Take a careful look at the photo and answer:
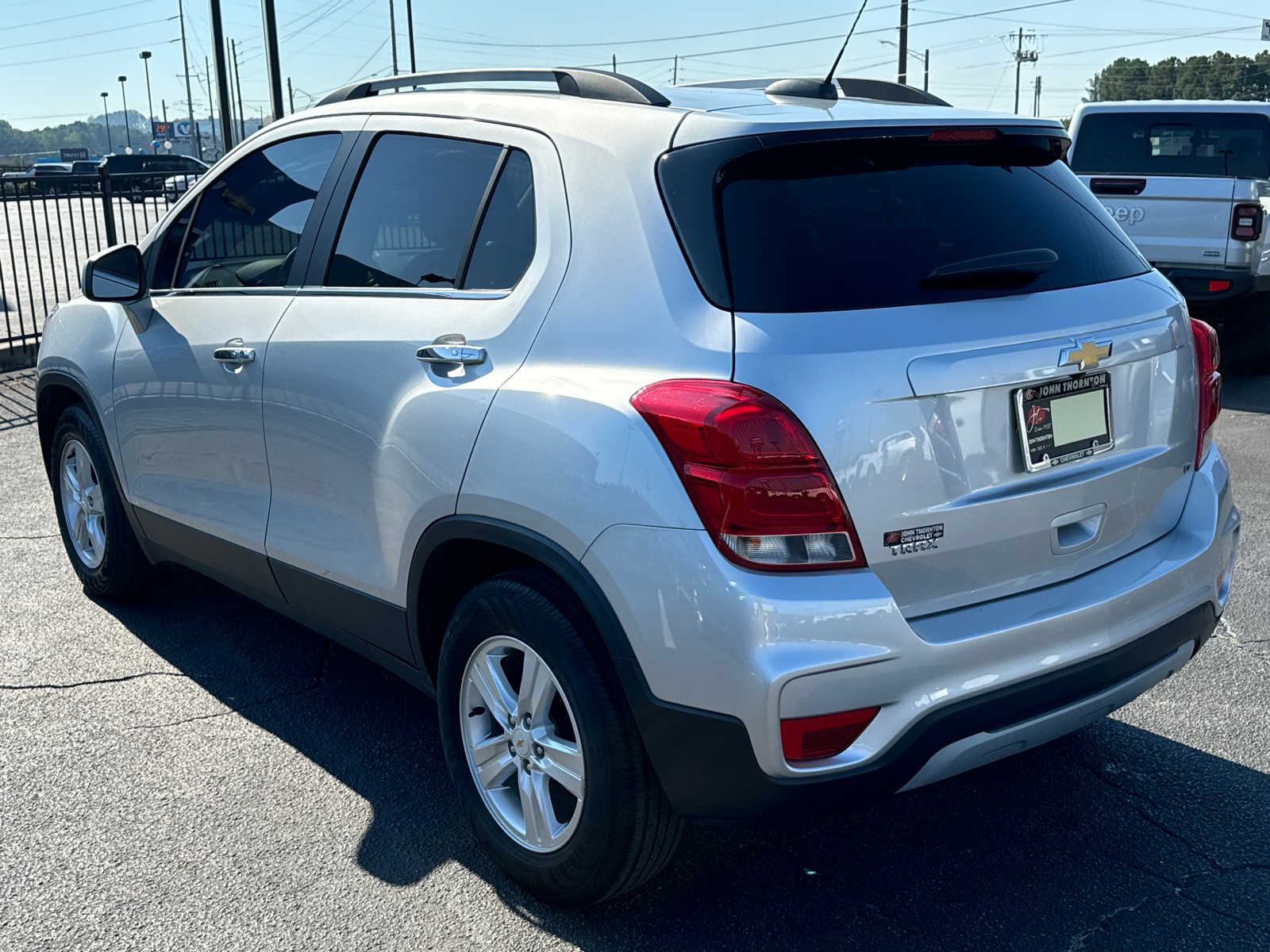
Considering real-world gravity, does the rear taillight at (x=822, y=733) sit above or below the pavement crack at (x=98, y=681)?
above

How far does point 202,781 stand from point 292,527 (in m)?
0.77

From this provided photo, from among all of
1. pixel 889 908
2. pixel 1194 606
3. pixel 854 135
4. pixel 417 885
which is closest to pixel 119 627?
pixel 417 885

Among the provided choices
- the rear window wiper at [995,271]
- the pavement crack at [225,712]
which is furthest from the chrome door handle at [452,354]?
the pavement crack at [225,712]

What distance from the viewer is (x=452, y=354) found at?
2760 millimetres

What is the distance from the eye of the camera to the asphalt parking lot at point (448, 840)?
8.82 feet

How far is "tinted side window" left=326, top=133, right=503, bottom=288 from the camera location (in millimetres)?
2934

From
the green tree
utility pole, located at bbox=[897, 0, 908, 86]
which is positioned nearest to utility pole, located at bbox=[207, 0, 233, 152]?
utility pole, located at bbox=[897, 0, 908, 86]

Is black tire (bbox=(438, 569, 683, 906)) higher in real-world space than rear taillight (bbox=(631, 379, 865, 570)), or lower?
lower

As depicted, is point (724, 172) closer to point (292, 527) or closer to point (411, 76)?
point (411, 76)

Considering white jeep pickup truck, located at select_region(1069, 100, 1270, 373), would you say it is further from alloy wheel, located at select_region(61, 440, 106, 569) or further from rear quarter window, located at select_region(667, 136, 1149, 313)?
alloy wheel, located at select_region(61, 440, 106, 569)

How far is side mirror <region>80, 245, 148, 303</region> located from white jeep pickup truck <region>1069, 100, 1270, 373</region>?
7.60 metres

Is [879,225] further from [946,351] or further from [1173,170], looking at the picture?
[1173,170]

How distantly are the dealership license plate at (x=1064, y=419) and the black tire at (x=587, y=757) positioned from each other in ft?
3.21

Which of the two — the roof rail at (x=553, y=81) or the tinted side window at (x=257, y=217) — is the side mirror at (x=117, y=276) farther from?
the roof rail at (x=553, y=81)
